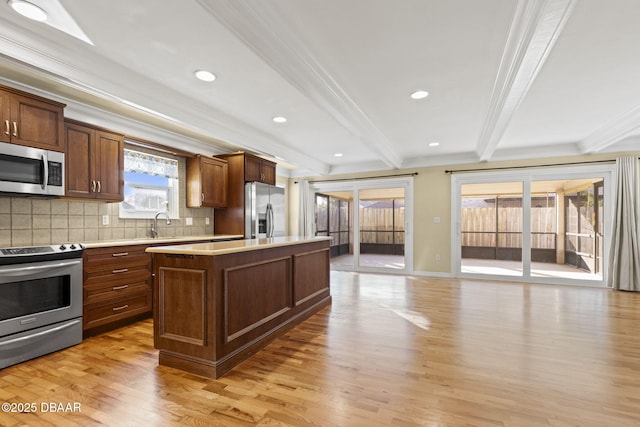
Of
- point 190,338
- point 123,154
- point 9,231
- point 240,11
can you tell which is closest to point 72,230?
point 9,231

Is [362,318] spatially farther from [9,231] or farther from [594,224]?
[594,224]

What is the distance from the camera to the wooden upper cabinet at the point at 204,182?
4844 millimetres

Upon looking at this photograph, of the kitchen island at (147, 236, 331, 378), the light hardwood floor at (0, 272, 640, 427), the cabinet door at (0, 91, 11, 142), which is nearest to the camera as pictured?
the light hardwood floor at (0, 272, 640, 427)

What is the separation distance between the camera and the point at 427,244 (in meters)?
6.49

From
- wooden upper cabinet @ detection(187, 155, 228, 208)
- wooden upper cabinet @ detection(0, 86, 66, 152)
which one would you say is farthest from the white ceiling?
wooden upper cabinet @ detection(187, 155, 228, 208)

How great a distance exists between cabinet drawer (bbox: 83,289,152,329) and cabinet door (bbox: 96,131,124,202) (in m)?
1.17

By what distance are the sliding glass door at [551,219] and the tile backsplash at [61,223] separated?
5.72 metres

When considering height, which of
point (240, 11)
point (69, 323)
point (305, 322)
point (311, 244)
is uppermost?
point (240, 11)

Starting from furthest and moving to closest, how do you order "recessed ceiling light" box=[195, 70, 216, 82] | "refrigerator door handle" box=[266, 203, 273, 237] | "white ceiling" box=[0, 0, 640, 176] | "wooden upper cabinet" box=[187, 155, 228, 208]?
"refrigerator door handle" box=[266, 203, 273, 237], "wooden upper cabinet" box=[187, 155, 228, 208], "recessed ceiling light" box=[195, 70, 216, 82], "white ceiling" box=[0, 0, 640, 176]

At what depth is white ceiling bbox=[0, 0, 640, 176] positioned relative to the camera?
196cm

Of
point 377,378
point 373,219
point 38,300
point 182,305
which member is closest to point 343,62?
point 182,305

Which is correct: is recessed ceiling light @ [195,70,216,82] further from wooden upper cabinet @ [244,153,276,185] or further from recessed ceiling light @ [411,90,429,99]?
wooden upper cabinet @ [244,153,276,185]

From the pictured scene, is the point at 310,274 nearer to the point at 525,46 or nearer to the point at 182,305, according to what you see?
the point at 182,305

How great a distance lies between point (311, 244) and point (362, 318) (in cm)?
107
